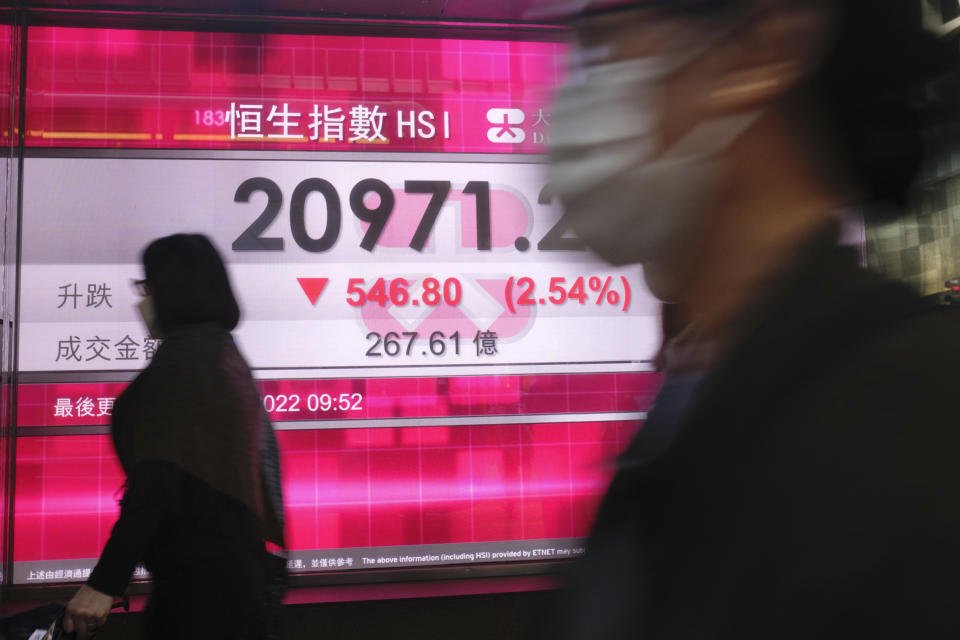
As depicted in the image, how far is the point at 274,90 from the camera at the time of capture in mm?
3756

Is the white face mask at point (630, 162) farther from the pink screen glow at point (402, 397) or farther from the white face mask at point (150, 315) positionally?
the pink screen glow at point (402, 397)

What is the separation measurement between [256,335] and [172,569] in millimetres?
2054

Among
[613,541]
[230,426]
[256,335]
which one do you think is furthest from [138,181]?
[613,541]

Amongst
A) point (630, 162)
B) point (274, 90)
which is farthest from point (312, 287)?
point (630, 162)

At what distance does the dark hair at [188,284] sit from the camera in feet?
6.14

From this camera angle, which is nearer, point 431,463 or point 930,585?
point 930,585

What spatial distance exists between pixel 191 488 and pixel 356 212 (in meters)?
2.22

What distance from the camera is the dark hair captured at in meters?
1.87

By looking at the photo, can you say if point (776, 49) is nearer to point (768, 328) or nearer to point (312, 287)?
point (768, 328)

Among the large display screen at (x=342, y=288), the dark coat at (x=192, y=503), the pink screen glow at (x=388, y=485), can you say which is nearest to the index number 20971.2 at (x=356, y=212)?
the large display screen at (x=342, y=288)

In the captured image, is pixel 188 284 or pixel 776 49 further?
pixel 188 284

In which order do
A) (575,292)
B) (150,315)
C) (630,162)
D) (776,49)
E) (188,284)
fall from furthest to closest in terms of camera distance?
(575,292)
(150,315)
(188,284)
(630,162)
(776,49)

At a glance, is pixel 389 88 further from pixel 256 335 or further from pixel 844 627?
pixel 844 627

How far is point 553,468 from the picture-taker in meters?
3.77
